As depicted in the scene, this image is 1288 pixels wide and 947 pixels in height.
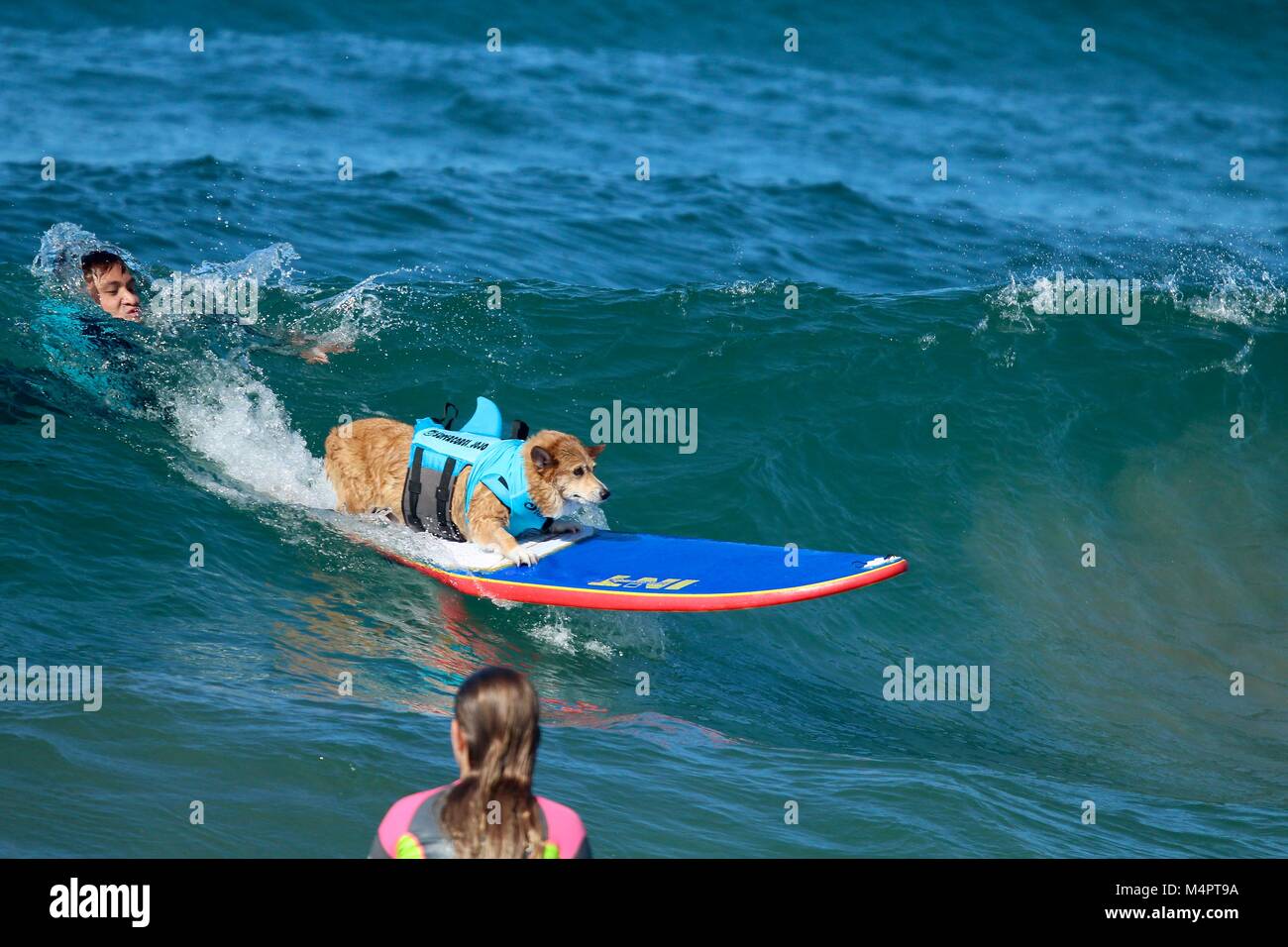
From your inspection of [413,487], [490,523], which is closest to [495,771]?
[490,523]

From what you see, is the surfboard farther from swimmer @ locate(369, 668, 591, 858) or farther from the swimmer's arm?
swimmer @ locate(369, 668, 591, 858)

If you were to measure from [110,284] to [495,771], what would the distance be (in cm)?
984

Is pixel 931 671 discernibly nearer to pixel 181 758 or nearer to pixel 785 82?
pixel 181 758

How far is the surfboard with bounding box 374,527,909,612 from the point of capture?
9133mm

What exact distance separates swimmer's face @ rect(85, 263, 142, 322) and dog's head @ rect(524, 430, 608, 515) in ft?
15.3

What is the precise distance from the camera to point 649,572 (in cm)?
961

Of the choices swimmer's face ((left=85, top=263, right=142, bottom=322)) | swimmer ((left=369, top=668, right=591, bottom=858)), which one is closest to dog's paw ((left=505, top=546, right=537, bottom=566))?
→ swimmer's face ((left=85, top=263, right=142, bottom=322))

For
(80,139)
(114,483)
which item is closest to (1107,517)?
(114,483)

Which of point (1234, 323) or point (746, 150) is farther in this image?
point (746, 150)

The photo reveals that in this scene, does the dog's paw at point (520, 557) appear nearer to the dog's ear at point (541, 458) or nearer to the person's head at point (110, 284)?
the dog's ear at point (541, 458)

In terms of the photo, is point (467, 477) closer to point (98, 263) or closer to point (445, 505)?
point (445, 505)
